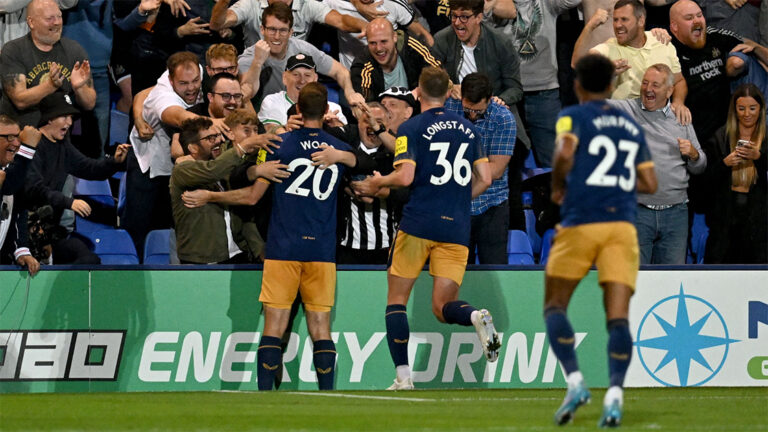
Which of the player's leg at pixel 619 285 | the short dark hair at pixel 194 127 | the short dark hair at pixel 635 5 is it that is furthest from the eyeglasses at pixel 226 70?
the player's leg at pixel 619 285

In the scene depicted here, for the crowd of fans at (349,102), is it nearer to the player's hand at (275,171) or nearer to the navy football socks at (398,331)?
the player's hand at (275,171)

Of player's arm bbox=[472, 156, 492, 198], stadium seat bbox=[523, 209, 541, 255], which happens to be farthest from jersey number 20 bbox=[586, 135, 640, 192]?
stadium seat bbox=[523, 209, 541, 255]

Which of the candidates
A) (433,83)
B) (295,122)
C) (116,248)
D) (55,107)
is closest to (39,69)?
(55,107)

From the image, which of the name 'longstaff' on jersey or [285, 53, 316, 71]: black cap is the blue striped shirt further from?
[285, 53, 316, 71]: black cap

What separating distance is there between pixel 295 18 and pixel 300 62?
146 cm

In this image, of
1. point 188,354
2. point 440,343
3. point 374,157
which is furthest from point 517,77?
point 188,354

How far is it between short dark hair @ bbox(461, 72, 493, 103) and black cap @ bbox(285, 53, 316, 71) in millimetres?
1672

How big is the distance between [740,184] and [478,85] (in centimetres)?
367

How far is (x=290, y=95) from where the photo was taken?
11.4 m

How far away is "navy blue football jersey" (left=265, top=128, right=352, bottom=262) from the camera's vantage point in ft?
32.0

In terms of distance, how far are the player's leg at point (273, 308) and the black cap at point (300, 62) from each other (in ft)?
7.63

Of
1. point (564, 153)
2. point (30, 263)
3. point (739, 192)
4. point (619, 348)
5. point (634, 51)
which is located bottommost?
point (30, 263)

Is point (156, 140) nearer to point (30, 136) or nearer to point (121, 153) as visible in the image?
Result: point (121, 153)

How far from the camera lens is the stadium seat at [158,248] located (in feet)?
36.8
